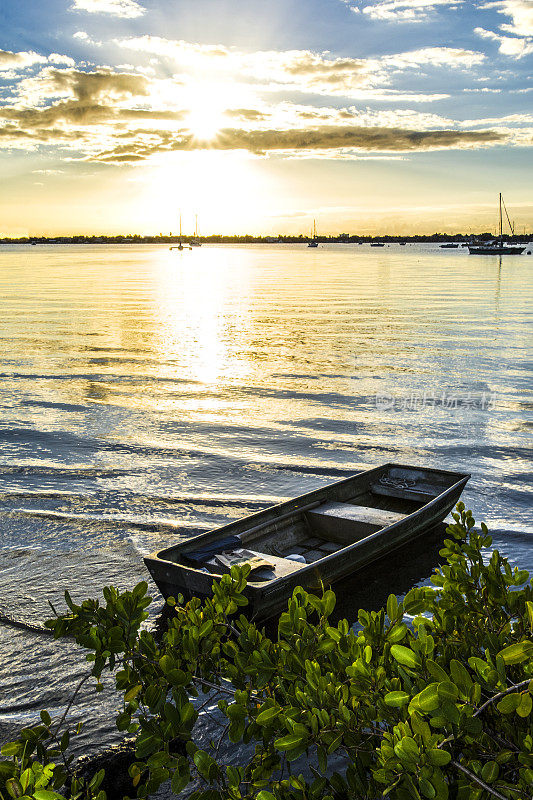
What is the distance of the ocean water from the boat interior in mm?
927

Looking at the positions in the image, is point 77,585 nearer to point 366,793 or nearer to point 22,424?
point 366,793

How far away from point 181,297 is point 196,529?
5046cm

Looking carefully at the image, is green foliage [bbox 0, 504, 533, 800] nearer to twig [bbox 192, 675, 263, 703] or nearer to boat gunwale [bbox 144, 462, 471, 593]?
twig [bbox 192, 675, 263, 703]

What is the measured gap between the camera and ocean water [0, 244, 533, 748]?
10.1 m

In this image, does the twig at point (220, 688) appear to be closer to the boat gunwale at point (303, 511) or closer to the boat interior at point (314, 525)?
the boat gunwale at point (303, 511)

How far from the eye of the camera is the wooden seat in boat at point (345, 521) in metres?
10.9

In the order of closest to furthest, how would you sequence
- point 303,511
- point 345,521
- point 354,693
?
point 354,693
point 345,521
point 303,511

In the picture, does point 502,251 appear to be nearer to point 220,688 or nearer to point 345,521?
point 345,521

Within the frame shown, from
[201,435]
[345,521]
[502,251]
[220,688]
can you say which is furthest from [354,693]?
[502,251]

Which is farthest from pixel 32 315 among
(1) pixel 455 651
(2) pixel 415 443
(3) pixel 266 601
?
(1) pixel 455 651

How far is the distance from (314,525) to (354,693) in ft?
25.5

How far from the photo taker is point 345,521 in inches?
434

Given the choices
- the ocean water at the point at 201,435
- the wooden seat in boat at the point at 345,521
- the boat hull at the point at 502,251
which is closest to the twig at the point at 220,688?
the ocean water at the point at 201,435

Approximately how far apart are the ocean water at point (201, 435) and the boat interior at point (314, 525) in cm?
93
